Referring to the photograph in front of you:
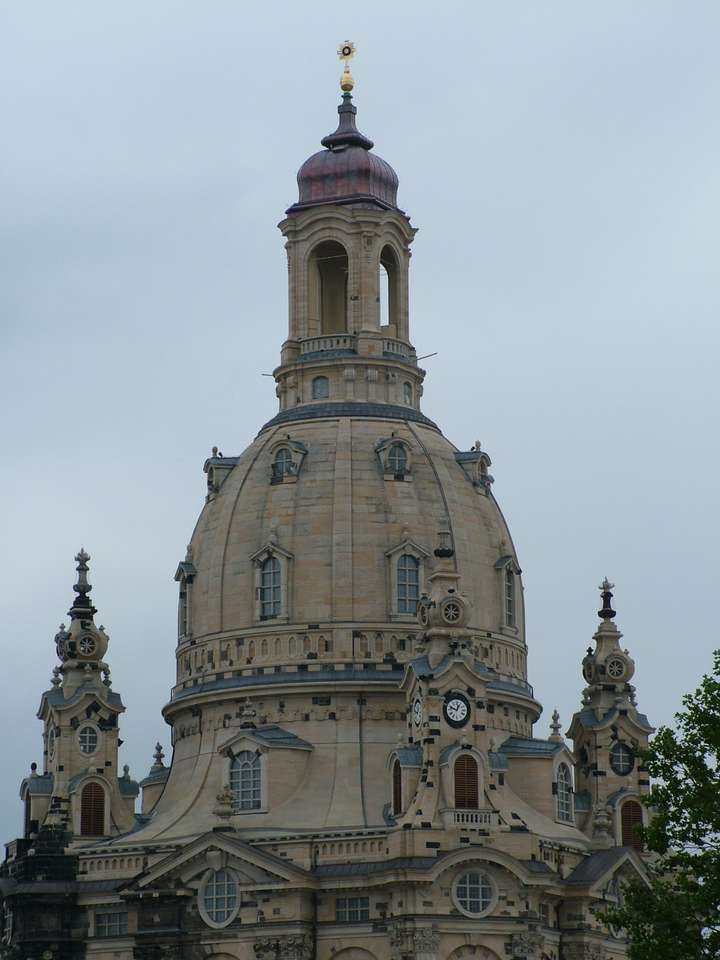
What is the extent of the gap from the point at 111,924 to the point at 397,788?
16029mm

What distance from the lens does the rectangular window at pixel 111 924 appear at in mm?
127875

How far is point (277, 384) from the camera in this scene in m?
143

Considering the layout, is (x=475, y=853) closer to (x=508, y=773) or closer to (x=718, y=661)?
(x=508, y=773)

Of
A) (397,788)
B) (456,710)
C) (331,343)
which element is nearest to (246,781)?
(397,788)

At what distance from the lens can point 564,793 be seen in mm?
133625

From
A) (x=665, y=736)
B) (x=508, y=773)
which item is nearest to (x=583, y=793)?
(x=508, y=773)

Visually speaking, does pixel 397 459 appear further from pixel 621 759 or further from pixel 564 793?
pixel 621 759

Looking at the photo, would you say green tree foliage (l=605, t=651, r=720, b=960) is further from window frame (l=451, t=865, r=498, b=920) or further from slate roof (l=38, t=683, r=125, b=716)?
slate roof (l=38, t=683, r=125, b=716)

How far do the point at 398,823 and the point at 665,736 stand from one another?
39636 millimetres

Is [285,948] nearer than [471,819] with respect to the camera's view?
No

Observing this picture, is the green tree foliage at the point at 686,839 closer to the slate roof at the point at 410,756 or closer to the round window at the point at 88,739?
the slate roof at the point at 410,756

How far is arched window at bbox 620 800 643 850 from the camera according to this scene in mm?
135750

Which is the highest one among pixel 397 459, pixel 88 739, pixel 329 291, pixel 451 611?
pixel 329 291

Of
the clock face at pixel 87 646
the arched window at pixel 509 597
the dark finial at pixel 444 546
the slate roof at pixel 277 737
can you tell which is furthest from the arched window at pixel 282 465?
the slate roof at pixel 277 737
